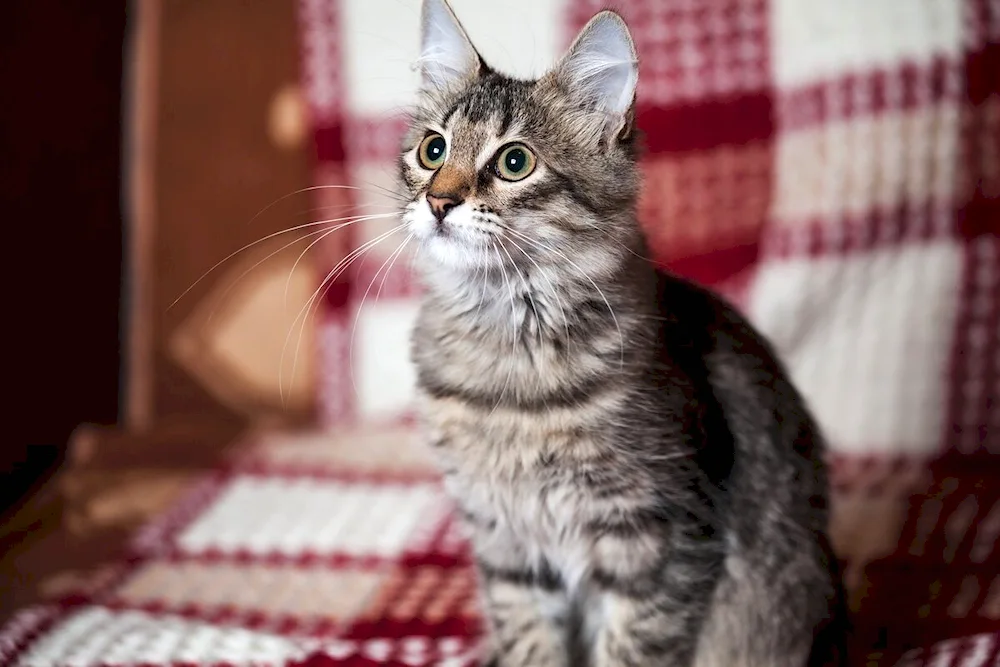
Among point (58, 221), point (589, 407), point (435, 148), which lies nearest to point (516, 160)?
point (435, 148)

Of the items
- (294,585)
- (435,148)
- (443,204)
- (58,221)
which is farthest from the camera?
(58,221)

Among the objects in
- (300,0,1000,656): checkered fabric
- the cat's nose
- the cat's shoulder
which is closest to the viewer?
the cat's nose

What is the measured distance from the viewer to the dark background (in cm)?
152

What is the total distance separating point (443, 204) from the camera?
2.97ft

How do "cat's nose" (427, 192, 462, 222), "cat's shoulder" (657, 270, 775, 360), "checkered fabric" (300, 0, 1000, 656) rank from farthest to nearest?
A: "checkered fabric" (300, 0, 1000, 656) → "cat's shoulder" (657, 270, 775, 360) → "cat's nose" (427, 192, 462, 222)

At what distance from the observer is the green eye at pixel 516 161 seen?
3.10 ft

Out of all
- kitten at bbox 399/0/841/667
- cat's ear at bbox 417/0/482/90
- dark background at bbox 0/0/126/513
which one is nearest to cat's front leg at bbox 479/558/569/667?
kitten at bbox 399/0/841/667

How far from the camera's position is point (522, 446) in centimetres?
95

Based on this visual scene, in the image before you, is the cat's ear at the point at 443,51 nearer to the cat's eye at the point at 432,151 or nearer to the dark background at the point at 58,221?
the cat's eye at the point at 432,151

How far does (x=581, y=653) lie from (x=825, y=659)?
26cm

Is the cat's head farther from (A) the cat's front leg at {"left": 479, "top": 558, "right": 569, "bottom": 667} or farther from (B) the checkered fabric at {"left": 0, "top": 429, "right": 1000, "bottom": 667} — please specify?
(B) the checkered fabric at {"left": 0, "top": 429, "right": 1000, "bottom": 667}

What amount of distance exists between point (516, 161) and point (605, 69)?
130 millimetres

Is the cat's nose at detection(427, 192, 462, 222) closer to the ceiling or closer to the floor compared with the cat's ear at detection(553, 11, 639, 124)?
closer to the floor

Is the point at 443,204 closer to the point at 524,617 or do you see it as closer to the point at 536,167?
the point at 536,167
